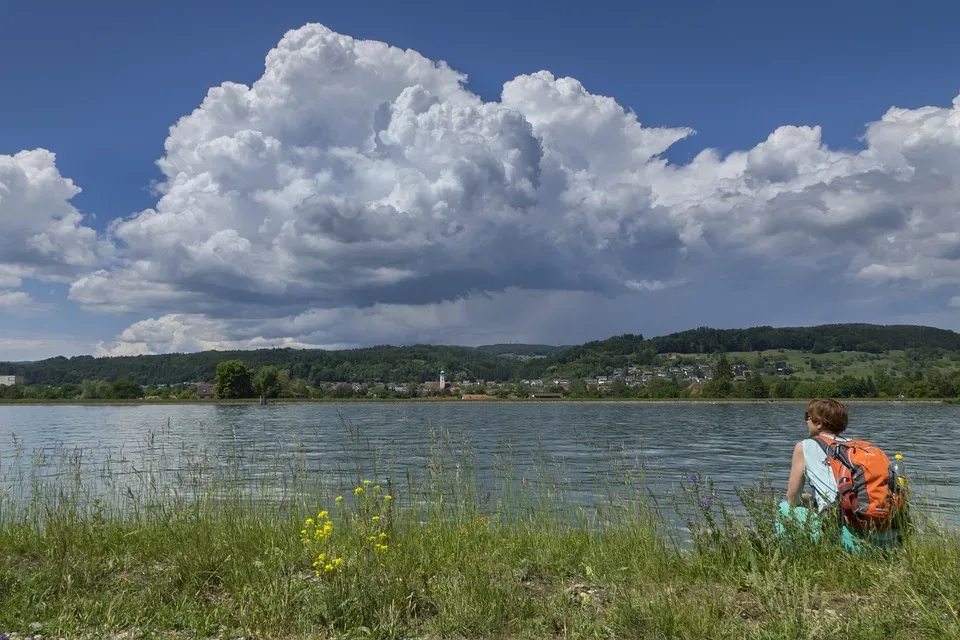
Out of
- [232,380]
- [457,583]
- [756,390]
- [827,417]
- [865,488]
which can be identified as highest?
[827,417]

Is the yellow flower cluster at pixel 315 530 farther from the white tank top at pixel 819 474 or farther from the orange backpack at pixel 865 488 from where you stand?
the orange backpack at pixel 865 488

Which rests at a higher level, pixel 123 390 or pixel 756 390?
pixel 123 390

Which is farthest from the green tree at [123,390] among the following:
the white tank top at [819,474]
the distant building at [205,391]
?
the white tank top at [819,474]

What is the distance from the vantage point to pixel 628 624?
4.67 metres

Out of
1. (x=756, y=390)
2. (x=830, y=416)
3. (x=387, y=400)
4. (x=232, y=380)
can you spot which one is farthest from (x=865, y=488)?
(x=387, y=400)

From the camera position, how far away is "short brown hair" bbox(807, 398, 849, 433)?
6609 mm

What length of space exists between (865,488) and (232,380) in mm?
157348

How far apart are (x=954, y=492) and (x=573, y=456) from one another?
1607cm

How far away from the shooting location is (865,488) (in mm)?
6082

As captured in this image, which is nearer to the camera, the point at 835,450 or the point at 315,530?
the point at 835,450

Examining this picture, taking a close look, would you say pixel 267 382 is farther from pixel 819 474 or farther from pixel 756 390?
pixel 819 474

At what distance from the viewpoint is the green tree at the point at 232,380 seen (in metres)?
150

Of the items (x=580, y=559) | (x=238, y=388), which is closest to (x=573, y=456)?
(x=580, y=559)

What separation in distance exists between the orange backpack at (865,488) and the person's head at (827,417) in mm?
381
